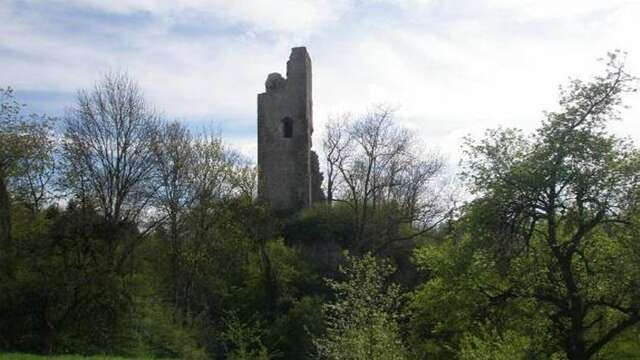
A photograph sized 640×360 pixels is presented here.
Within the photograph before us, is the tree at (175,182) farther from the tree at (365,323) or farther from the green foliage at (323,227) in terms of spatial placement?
the tree at (365,323)

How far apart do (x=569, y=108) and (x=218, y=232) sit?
2342cm

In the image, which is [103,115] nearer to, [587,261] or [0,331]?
[0,331]

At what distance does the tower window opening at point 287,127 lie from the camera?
167ft

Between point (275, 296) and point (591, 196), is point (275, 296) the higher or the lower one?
the lower one

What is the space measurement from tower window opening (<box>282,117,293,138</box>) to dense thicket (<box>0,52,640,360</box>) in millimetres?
4777

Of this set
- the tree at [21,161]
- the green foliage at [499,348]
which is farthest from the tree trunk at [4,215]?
the green foliage at [499,348]

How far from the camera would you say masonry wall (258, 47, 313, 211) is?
50.2 meters

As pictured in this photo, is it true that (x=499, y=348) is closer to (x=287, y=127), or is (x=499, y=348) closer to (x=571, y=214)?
(x=571, y=214)

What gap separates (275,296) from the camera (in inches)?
1617

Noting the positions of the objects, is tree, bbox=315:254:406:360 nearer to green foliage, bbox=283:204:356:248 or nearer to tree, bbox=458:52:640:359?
tree, bbox=458:52:640:359

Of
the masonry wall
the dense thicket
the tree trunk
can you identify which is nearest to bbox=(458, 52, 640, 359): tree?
the dense thicket

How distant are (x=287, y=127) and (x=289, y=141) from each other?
1.16 meters

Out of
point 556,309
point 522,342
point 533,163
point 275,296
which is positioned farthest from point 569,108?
point 275,296

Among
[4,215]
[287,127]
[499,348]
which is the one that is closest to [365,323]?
[499,348]
